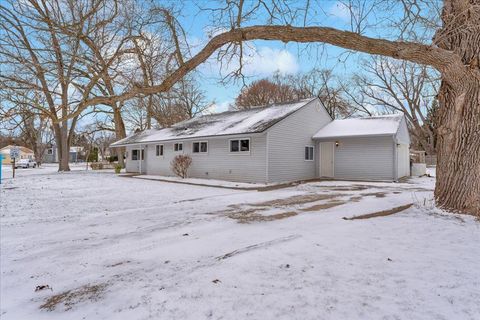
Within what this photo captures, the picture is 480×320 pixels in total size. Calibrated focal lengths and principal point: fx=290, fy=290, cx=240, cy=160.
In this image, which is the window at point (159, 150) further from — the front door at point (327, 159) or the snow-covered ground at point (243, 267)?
the snow-covered ground at point (243, 267)

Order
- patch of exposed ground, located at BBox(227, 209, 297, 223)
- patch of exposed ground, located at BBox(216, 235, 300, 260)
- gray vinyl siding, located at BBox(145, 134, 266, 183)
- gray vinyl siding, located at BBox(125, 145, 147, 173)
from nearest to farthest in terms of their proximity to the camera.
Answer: patch of exposed ground, located at BBox(216, 235, 300, 260)
patch of exposed ground, located at BBox(227, 209, 297, 223)
gray vinyl siding, located at BBox(145, 134, 266, 183)
gray vinyl siding, located at BBox(125, 145, 147, 173)

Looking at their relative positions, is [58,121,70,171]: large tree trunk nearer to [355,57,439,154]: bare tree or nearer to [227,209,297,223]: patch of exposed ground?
[227,209,297,223]: patch of exposed ground

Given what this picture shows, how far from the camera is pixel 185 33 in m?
7.27

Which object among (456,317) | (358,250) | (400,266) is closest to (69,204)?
(358,250)

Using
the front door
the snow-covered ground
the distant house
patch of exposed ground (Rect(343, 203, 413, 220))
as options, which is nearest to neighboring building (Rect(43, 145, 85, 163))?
the distant house

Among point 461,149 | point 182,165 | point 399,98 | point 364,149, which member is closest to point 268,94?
point 399,98

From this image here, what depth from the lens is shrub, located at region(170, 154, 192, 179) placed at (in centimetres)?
1645

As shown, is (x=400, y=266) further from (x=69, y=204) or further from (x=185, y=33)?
(x=69, y=204)

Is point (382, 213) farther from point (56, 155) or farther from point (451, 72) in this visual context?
point (56, 155)

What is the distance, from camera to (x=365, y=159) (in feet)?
50.7

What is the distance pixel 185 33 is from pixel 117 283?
6167 mm

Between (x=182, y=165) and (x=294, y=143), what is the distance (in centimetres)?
638

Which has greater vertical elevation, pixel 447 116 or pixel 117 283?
pixel 447 116

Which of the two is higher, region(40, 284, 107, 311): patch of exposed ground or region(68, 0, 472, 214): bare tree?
region(68, 0, 472, 214): bare tree
